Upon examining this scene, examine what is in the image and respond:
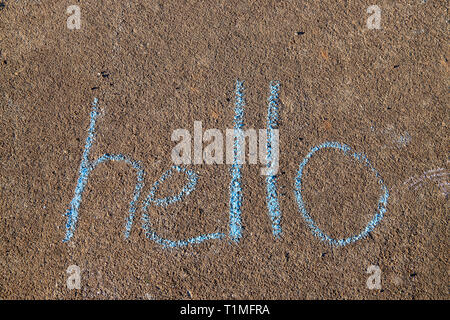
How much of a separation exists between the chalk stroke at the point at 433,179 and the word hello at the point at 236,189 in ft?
0.66

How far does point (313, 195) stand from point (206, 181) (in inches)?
31.8

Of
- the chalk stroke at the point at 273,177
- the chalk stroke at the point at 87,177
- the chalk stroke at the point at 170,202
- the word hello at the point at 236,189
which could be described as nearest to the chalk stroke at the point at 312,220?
the word hello at the point at 236,189

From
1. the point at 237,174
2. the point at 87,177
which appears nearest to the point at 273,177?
the point at 237,174

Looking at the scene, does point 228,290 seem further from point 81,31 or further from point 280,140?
point 81,31

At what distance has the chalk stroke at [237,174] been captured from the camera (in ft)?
9.23

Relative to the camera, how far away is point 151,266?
2.79 m

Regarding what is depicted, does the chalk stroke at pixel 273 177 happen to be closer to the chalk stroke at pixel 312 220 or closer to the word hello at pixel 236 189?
the word hello at pixel 236 189

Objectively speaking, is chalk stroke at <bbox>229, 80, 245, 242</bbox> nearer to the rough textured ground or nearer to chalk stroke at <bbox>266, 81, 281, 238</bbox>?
the rough textured ground

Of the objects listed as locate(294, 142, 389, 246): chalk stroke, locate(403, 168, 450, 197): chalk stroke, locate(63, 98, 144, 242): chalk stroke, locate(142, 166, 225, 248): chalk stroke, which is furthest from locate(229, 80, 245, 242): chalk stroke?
locate(403, 168, 450, 197): chalk stroke

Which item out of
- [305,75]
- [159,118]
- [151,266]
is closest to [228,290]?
[151,266]

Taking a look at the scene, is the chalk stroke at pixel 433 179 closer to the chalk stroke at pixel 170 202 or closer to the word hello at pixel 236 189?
the word hello at pixel 236 189

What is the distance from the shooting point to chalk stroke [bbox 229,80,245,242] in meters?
2.81

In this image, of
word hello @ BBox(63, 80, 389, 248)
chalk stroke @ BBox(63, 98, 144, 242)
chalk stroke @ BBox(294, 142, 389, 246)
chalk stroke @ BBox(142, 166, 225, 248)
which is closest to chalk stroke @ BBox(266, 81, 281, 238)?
word hello @ BBox(63, 80, 389, 248)
